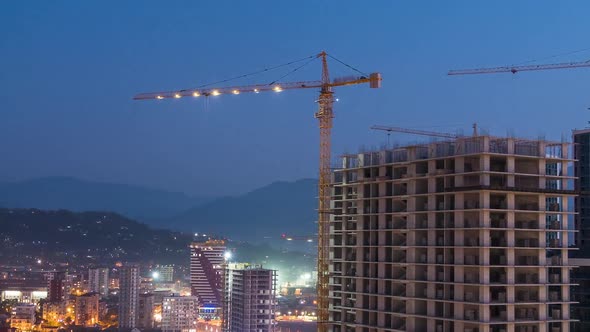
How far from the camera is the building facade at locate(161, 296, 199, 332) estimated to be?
7062 cm

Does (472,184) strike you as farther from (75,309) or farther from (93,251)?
(93,251)

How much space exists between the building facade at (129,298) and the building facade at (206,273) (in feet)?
68.9

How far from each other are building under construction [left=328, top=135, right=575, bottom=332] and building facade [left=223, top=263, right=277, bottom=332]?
34.0 meters

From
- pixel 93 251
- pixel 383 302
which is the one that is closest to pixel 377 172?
pixel 383 302

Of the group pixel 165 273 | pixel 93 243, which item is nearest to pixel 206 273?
pixel 165 273

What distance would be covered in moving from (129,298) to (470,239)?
59244mm

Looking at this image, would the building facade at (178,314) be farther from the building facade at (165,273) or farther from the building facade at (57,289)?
the building facade at (165,273)

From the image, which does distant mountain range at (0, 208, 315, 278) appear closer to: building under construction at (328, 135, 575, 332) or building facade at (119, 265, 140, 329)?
building facade at (119, 265, 140, 329)

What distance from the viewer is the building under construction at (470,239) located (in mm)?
19609

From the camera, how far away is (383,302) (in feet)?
73.7

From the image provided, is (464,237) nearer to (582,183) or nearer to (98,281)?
(582,183)

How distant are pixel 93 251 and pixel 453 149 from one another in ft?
415

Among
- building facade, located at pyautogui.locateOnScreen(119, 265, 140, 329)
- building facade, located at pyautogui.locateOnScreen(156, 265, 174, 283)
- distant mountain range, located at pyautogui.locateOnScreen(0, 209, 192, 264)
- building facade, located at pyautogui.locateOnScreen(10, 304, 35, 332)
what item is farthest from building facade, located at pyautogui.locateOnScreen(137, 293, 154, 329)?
distant mountain range, located at pyautogui.locateOnScreen(0, 209, 192, 264)

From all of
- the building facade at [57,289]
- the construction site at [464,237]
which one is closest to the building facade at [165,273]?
the building facade at [57,289]
